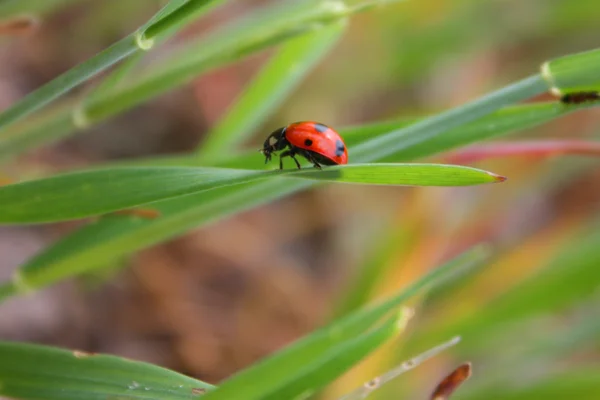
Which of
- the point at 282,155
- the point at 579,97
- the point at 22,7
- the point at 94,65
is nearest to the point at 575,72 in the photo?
the point at 579,97

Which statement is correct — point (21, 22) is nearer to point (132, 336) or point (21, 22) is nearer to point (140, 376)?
point (140, 376)

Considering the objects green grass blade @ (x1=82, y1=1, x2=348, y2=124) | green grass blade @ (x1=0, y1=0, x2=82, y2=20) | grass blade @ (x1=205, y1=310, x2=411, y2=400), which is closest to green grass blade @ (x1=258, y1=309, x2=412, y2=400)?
grass blade @ (x1=205, y1=310, x2=411, y2=400)

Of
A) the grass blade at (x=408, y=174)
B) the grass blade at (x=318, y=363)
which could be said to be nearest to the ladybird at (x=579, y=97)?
the grass blade at (x=408, y=174)

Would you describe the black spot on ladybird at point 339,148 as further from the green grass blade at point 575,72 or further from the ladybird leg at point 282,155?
the green grass blade at point 575,72

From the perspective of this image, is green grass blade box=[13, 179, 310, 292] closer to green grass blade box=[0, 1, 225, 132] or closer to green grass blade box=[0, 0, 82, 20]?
green grass blade box=[0, 1, 225, 132]

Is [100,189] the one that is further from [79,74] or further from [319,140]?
[319,140]

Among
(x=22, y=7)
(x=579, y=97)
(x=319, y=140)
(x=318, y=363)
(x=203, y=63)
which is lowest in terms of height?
(x=318, y=363)
